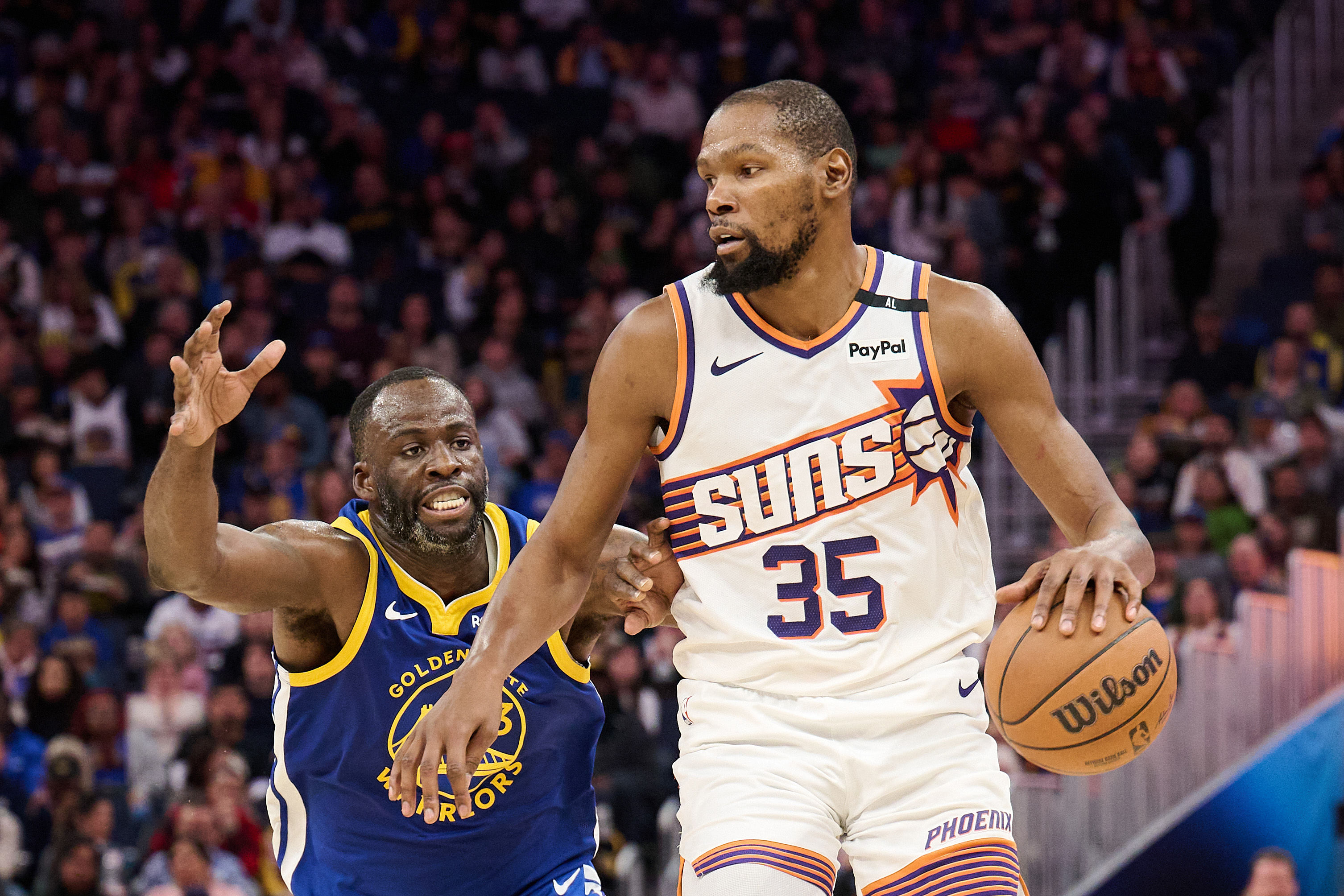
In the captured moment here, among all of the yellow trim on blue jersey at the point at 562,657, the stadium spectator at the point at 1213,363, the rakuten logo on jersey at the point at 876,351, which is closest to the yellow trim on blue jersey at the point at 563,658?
the yellow trim on blue jersey at the point at 562,657

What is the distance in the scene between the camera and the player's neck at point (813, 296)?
388 centimetres

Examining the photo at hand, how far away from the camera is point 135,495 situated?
11.6 meters

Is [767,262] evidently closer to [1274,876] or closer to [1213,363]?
[1274,876]

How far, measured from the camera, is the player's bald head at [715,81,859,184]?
3791 millimetres

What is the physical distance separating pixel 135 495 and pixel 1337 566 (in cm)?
774

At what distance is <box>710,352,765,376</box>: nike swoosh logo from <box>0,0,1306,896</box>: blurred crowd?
524 centimetres

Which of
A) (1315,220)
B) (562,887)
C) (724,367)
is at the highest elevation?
(1315,220)

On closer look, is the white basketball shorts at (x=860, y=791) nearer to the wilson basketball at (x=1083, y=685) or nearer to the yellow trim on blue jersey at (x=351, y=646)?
the wilson basketball at (x=1083, y=685)

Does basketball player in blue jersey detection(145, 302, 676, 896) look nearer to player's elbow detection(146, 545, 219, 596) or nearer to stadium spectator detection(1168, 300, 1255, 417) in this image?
player's elbow detection(146, 545, 219, 596)

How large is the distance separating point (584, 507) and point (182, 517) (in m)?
1.01

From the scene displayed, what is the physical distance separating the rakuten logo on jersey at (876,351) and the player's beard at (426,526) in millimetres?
1267

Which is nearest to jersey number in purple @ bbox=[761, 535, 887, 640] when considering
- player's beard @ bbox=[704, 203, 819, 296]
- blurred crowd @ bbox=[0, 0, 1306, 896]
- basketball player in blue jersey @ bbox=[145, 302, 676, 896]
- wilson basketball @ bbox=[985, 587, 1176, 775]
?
wilson basketball @ bbox=[985, 587, 1176, 775]

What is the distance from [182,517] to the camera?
4086 mm

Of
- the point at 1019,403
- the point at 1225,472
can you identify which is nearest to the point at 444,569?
the point at 1019,403
